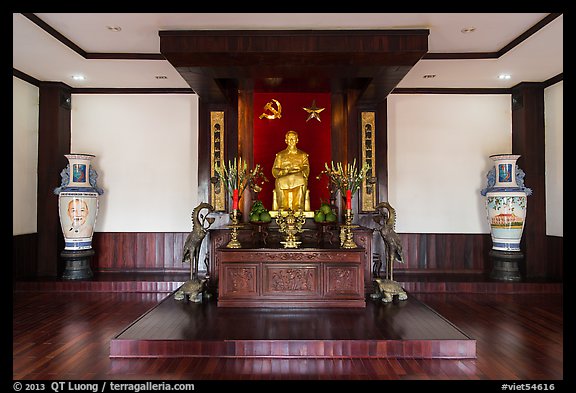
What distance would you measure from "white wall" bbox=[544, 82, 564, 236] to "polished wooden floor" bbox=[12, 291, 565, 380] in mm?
1598

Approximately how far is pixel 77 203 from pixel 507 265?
5830 mm

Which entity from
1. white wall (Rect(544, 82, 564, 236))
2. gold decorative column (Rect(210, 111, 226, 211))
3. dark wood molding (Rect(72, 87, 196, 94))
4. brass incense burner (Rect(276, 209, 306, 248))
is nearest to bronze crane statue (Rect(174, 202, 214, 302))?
brass incense burner (Rect(276, 209, 306, 248))

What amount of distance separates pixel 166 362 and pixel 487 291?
427cm

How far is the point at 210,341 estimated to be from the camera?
3426mm

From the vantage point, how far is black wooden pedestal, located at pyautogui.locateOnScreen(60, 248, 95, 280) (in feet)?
19.4

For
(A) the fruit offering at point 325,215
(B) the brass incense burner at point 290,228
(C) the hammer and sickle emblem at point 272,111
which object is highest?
(C) the hammer and sickle emblem at point 272,111

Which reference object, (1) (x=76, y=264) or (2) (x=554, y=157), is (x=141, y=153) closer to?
(1) (x=76, y=264)

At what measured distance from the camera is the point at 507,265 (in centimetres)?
597

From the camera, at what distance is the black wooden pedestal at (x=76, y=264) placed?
19.4 feet

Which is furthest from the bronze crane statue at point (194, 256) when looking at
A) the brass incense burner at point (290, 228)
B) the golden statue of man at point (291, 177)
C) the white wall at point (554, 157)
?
the white wall at point (554, 157)

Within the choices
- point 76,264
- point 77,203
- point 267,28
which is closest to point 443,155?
point 267,28

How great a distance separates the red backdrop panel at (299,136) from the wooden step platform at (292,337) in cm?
292

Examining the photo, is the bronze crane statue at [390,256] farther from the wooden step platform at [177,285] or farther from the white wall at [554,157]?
the white wall at [554,157]
